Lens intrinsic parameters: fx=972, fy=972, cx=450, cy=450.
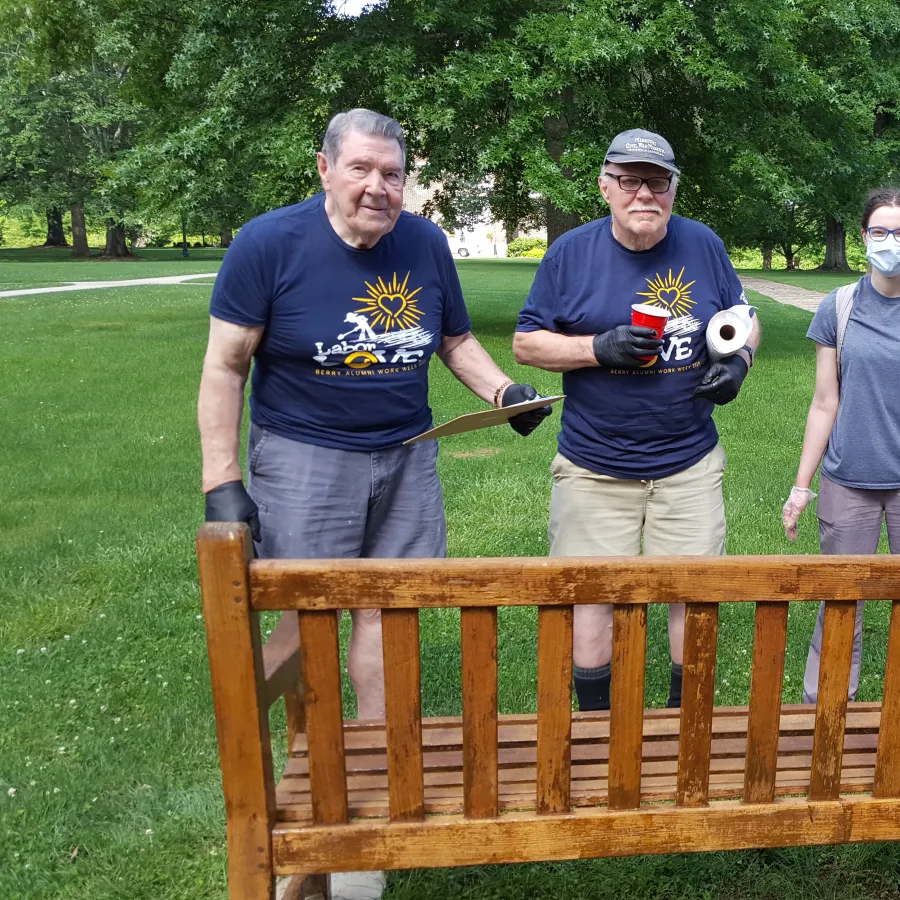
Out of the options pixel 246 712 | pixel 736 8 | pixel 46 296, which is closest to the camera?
pixel 246 712

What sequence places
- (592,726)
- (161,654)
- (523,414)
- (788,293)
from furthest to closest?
1. (788,293)
2. (161,654)
3. (523,414)
4. (592,726)

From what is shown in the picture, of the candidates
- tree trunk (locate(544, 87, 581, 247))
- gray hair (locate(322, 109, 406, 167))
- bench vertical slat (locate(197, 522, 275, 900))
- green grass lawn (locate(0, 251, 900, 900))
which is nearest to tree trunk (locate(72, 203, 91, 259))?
tree trunk (locate(544, 87, 581, 247))

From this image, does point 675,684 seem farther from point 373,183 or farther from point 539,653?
point 373,183

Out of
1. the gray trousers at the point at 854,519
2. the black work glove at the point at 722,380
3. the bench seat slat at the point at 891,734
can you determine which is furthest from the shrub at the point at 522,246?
the bench seat slat at the point at 891,734

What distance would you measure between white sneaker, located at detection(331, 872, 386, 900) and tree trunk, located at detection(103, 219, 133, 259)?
51436mm

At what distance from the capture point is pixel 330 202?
2.62m

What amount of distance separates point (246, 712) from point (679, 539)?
71.6 inches

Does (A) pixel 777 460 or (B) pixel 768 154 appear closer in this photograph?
(A) pixel 777 460

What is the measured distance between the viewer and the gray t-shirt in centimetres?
311

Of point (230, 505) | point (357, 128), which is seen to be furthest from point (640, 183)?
point (230, 505)

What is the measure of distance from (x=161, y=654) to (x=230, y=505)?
2042 millimetres

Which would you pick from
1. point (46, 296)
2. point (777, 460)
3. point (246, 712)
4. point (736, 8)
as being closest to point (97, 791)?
point (246, 712)

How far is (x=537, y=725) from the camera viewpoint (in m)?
1.96

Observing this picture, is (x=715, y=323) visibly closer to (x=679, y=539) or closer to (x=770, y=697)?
(x=679, y=539)
